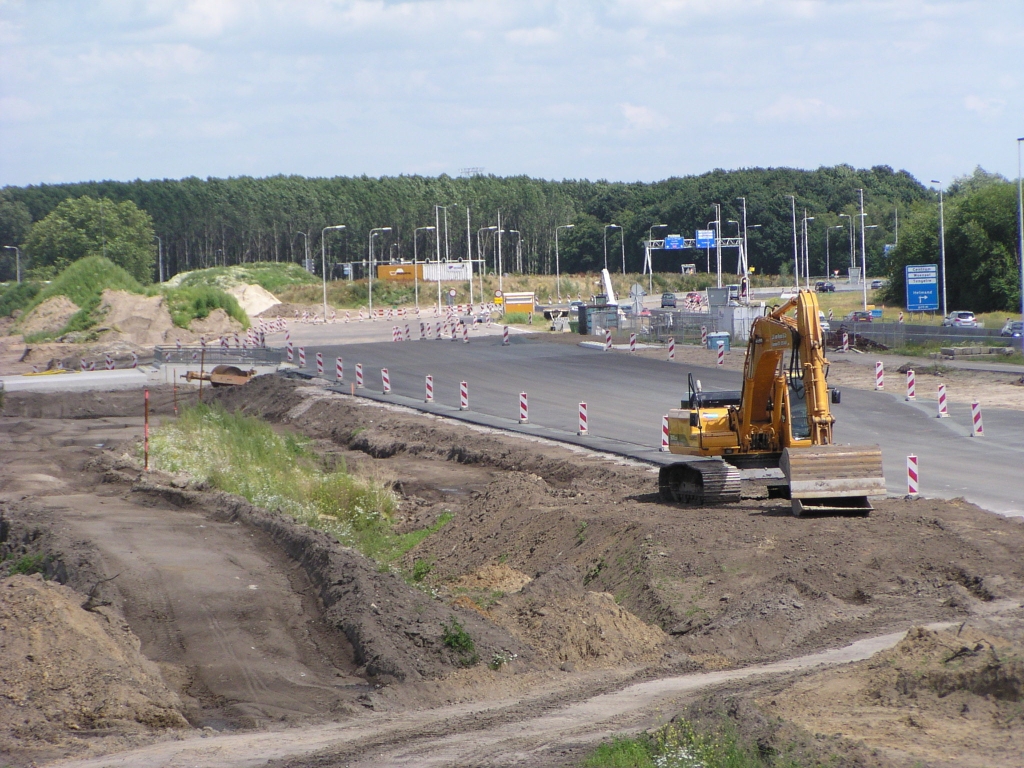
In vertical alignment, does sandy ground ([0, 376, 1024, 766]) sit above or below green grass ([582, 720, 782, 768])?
below

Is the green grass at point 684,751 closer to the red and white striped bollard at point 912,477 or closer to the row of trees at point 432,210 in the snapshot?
the red and white striped bollard at point 912,477

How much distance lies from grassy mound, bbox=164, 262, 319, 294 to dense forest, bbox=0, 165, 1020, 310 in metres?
16.0

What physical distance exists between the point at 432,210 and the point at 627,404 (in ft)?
444

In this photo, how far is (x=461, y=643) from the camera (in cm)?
1009

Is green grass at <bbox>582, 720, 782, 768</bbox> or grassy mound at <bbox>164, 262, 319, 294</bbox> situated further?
grassy mound at <bbox>164, 262, 319, 294</bbox>

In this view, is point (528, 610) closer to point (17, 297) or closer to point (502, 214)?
point (17, 297)

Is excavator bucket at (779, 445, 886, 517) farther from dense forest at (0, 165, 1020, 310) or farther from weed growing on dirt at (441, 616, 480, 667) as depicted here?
dense forest at (0, 165, 1020, 310)

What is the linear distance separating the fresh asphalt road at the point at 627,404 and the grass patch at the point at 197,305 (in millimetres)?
14850

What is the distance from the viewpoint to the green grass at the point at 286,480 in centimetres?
1789

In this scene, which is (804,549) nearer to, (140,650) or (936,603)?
(936,603)

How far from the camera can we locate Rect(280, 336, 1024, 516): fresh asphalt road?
20328 mm

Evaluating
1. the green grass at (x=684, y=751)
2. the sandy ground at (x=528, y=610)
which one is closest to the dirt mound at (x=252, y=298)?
the sandy ground at (x=528, y=610)

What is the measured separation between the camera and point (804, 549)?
43.9 ft

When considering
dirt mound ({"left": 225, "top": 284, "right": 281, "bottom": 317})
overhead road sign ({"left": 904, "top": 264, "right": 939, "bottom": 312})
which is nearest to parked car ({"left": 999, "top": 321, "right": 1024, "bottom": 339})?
overhead road sign ({"left": 904, "top": 264, "right": 939, "bottom": 312})
